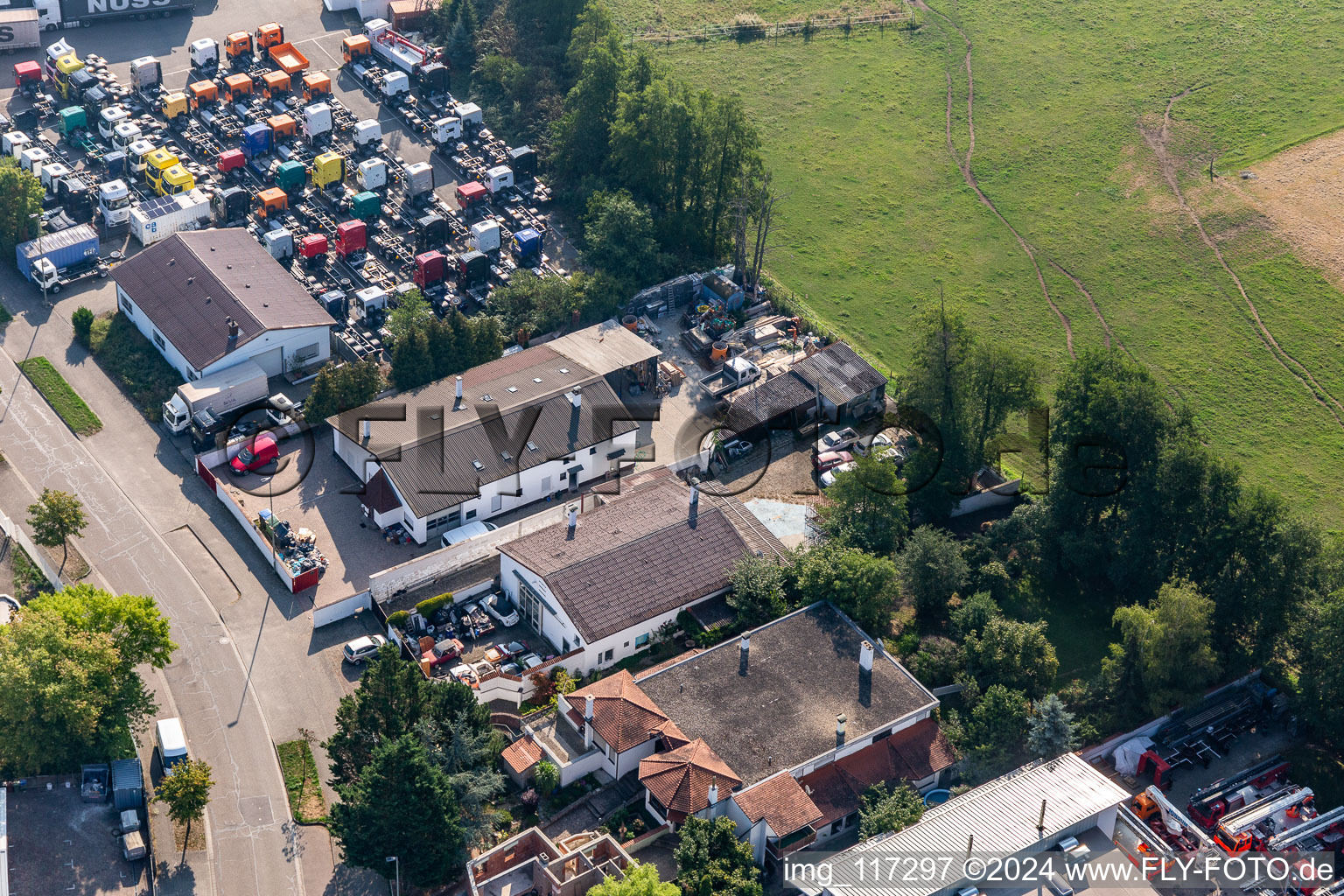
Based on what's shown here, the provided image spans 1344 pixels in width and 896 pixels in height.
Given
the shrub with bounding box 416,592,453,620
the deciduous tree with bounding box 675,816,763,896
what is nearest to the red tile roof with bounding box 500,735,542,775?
the deciduous tree with bounding box 675,816,763,896

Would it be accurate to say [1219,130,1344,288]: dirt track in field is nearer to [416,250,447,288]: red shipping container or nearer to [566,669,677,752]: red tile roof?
[416,250,447,288]: red shipping container

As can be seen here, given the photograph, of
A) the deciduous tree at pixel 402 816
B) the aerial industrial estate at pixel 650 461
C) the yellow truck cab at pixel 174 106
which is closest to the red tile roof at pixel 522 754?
the aerial industrial estate at pixel 650 461

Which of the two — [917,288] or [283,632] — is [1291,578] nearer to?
[917,288]

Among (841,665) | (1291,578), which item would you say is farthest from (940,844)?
(1291,578)

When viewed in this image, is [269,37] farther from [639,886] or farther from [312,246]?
[639,886]

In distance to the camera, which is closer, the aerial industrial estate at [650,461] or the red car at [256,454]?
the aerial industrial estate at [650,461]

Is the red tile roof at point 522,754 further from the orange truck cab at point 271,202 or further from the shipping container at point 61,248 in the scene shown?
the shipping container at point 61,248
